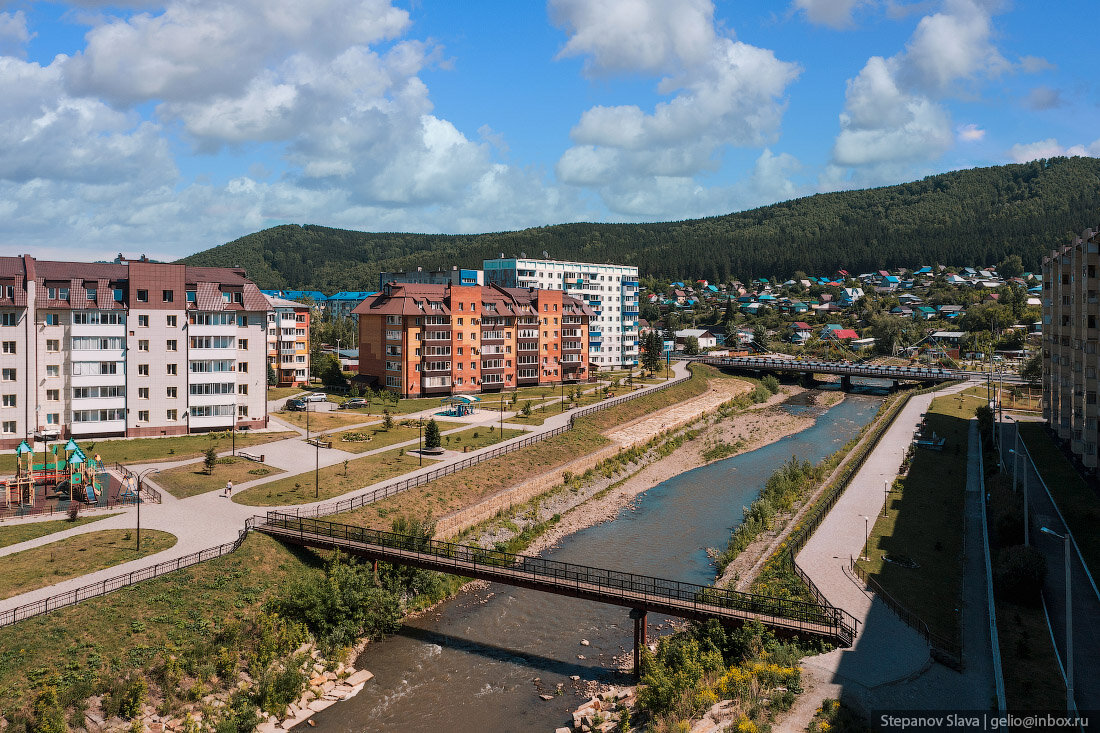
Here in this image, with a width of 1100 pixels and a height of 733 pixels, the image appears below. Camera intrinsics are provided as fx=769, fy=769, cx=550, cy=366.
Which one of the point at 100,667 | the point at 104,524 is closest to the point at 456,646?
the point at 100,667

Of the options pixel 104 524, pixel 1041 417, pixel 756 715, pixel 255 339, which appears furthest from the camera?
pixel 1041 417

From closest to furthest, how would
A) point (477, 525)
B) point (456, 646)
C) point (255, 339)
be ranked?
point (456, 646), point (477, 525), point (255, 339)

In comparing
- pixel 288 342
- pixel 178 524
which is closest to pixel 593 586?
pixel 178 524

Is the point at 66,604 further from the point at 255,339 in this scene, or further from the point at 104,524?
the point at 255,339

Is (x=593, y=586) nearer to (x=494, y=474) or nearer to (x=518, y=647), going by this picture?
(x=518, y=647)

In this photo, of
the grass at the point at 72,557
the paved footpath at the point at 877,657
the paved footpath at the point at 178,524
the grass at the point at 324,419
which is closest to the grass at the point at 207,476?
the paved footpath at the point at 178,524

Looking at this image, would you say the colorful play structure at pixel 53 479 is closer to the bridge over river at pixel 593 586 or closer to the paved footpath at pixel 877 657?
the bridge over river at pixel 593 586

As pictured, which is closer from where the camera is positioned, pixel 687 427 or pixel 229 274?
pixel 229 274
